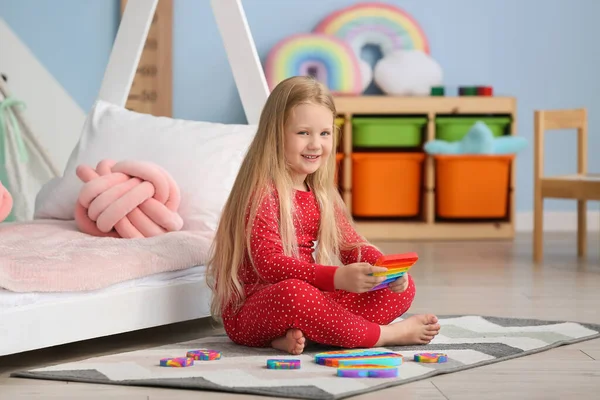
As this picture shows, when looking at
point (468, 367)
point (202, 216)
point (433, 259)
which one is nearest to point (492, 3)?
point (433, 259)

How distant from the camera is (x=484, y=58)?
4.70 m

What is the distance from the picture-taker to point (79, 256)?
194 cm

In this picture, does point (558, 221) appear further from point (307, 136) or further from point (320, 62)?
point (307, 136)

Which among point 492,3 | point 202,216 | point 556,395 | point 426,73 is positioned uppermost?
point 492,3

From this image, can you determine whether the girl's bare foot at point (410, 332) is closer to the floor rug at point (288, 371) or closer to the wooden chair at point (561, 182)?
the floor rug at point (288, 371)

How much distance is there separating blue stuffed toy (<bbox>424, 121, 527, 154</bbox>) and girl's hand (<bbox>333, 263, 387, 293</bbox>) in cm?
245

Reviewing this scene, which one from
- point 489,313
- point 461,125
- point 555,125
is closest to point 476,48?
point 461,125

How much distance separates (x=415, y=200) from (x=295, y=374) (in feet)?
8.85

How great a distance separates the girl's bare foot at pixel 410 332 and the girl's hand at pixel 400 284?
0.26 ft

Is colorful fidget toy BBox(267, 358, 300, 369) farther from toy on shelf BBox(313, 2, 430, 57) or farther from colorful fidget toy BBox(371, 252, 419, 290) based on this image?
toy on shelf BBox(313, 2, 430, 57)

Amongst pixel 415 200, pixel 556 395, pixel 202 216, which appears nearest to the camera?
pixel 556 395

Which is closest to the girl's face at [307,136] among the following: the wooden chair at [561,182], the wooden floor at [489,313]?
the wooden floor at [489,313]

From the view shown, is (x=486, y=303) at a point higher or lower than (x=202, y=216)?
lower

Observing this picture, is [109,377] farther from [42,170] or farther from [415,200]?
[415,200]
